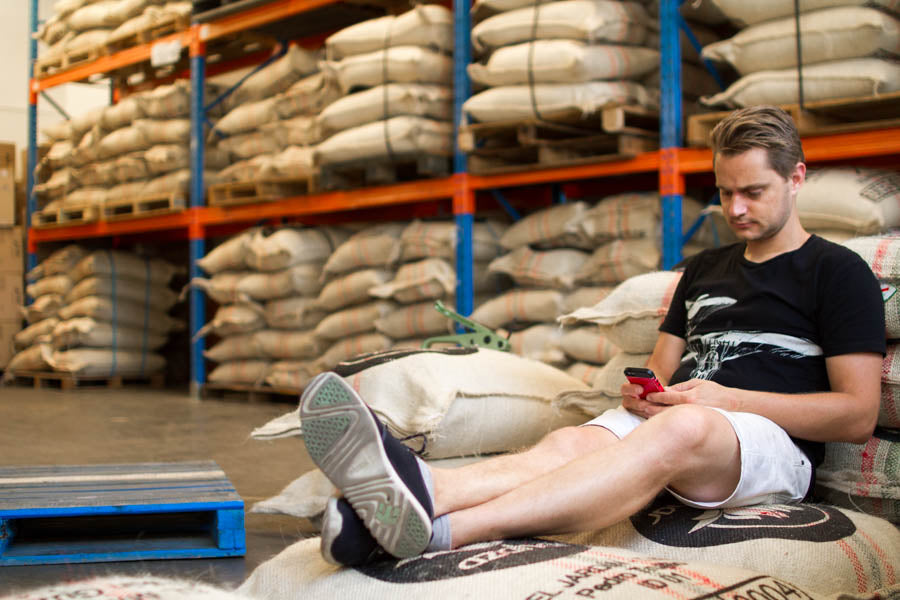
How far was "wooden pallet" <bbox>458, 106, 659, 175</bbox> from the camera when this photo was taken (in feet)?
18.5

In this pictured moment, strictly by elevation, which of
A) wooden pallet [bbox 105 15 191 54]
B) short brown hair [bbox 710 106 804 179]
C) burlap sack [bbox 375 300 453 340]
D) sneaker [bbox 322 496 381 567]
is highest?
wooden pallet [bbox 105 15 191 54]

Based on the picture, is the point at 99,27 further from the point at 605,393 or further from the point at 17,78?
the point at 605,393

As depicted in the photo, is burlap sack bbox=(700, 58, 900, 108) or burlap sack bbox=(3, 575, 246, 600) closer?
burlap sack bbox=(3, 575, 246, 600)

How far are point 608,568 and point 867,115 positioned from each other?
3.92 metres

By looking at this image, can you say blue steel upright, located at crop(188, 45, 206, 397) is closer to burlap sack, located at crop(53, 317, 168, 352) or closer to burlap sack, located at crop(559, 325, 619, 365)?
burlap sack, located at crop(53, 317, 168, 352)

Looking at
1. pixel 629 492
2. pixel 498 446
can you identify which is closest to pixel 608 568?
pixel 629 492

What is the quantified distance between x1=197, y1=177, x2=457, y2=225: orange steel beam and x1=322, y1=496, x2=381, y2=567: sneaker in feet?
15.5

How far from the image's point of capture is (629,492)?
7.30ft

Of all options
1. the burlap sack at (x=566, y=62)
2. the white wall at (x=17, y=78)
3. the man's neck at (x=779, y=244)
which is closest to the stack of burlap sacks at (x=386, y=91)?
the burlap sack at (x=566, y=62)

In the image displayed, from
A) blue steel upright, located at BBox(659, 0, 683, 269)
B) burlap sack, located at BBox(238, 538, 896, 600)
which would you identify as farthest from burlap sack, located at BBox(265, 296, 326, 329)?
burlap sack, located at BBox(238, 538, 896, 600)

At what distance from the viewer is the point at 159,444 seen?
595 cm

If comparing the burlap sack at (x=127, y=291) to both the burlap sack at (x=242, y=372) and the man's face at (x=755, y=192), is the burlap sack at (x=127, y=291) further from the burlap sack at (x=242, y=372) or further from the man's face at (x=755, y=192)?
the man's face at (x=755, y=192)

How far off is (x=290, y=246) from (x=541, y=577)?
5974 mm

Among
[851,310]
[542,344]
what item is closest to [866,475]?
[851,310]
